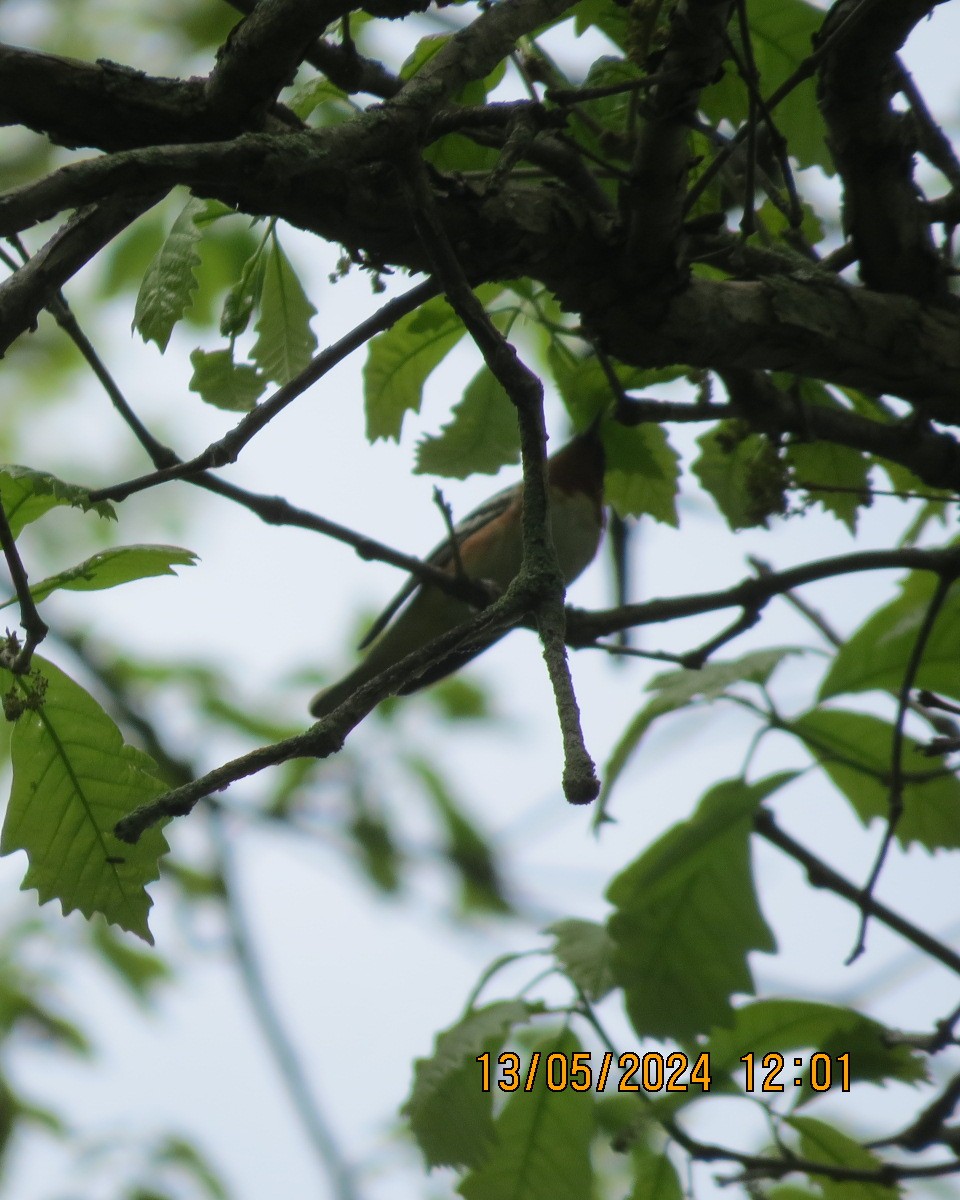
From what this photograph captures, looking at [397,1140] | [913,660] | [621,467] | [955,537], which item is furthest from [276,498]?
[397,1140]

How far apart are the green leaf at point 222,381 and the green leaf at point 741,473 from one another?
1.16m

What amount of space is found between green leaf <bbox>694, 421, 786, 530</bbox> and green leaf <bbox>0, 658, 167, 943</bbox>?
1534mm

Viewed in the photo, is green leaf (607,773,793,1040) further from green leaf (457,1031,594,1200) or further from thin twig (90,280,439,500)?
thin twig (90,280,439,500)

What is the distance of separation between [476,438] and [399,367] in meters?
0.24

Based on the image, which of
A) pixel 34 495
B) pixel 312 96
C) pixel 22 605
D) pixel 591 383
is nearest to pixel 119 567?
pixel 34 495

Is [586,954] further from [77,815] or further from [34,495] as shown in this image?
[34,495]

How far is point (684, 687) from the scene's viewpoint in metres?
3.05

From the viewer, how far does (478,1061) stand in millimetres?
2705

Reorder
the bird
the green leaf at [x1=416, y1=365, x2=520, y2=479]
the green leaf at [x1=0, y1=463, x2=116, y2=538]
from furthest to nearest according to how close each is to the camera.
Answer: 1. the bird
2. the green leaf at [x1=416, y1=365, x2=520, y2=479]
3. the green leaf at [x1=0, y1=463, x2=116, y2=538]

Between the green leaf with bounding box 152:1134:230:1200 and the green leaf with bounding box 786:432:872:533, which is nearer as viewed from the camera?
the green leaf with bounding box 786:432:872:533

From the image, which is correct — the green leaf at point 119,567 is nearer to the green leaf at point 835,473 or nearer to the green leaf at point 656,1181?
the green leaf at point 835,473

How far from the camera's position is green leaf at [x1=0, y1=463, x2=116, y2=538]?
165cm

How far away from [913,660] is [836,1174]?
1153 mm

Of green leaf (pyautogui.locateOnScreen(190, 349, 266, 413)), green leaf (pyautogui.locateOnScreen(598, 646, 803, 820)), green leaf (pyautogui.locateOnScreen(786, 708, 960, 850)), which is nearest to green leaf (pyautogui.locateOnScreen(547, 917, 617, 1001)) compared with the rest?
green leaf (pyautogui.locateOnScreen(598, 646, 803, 820))
